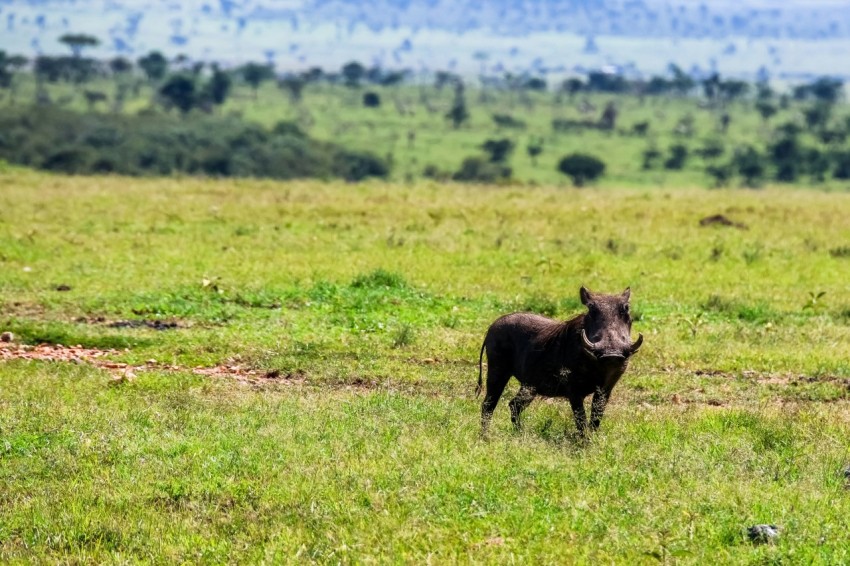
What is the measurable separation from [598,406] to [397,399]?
2.15 m

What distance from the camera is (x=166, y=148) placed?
59375mm

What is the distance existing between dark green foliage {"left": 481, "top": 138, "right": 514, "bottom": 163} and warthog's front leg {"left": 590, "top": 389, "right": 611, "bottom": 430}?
65896 mm

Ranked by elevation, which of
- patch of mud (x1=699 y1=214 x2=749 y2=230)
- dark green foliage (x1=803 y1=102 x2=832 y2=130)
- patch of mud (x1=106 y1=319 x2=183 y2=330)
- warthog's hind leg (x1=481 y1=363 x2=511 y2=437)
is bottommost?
dark green foliage (x1=803 y1=102 x2=832 y2=130)

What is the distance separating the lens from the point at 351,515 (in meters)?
7.84

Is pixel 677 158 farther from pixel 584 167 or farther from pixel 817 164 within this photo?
pixel 584 167

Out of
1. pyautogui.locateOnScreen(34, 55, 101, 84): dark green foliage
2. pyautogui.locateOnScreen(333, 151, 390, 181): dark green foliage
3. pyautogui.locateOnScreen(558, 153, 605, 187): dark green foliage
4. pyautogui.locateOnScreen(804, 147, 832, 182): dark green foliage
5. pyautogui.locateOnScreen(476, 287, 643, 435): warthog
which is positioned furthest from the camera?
pyautogui.locateOnScreen(34, 55, 101, 84): dark green foliage

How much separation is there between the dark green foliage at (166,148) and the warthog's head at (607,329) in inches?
1656

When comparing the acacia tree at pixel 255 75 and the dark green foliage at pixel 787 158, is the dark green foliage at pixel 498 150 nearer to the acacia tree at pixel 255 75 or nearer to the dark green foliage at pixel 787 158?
the dark green foliage at pixel 787 158

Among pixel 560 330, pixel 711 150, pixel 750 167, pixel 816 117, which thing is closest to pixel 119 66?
pixel 816 117

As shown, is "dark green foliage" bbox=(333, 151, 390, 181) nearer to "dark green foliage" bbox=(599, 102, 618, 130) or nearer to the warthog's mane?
"dark green foliage" bbox=(599, 102, 618, 130)

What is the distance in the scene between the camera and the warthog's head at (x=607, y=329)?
9.05 meters

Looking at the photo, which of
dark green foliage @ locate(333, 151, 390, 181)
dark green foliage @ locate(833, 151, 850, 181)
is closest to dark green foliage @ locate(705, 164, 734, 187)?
dark green foliage @ locate(833, 151, 850, 181)

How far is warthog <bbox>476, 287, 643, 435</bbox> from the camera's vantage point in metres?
9.17

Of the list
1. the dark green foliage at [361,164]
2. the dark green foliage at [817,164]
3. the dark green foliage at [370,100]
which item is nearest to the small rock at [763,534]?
the dark green foliage at [361,164]
